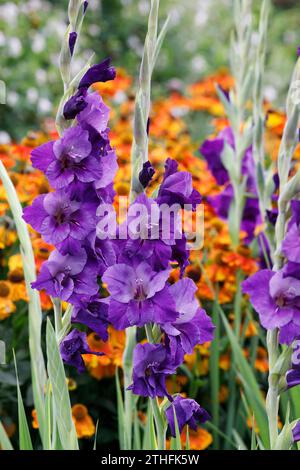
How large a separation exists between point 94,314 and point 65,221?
227mm

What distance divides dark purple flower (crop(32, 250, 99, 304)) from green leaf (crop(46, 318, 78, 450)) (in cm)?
7

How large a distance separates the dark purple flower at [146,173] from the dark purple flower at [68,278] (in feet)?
0.60

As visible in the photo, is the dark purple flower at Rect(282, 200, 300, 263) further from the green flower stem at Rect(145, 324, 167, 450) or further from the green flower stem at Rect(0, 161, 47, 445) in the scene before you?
the green flower stem at Rect(0, 161, 47, 445)

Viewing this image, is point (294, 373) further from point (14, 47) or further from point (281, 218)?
point (14, 47)

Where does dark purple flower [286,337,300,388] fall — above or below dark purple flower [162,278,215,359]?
below

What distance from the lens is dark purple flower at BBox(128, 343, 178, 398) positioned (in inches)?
59.6

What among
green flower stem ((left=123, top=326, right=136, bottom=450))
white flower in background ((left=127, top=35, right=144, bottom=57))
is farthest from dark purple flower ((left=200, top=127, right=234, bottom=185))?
white flower in background ((left=127, top=35, right=144, bottom=57))

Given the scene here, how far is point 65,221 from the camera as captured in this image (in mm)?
1519

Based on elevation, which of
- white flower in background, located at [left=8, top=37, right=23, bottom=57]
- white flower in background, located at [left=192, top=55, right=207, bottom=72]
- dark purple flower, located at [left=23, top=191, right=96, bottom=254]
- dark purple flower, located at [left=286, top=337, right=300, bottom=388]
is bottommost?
dark purple flower, located at [left=286, top=337, right=300, bottom=388]

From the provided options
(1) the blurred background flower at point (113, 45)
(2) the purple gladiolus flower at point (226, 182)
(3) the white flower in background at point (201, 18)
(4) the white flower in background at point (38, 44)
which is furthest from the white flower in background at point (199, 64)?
(2) the purple gladiolus flower at point (226, 182)

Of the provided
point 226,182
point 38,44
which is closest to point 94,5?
point 38,44

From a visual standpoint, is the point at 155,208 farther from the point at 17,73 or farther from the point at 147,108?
the point at 17,73
